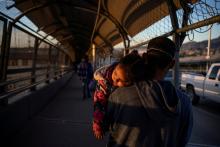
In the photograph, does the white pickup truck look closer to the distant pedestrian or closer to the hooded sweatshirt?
the distant pedestrian

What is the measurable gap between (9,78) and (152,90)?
465 centimetres

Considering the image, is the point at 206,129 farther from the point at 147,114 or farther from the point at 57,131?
the point at 147,114

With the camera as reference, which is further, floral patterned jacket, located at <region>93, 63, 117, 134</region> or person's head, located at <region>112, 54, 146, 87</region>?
floral patterned jacket, located at <region>93, 63, 117, 134</region>

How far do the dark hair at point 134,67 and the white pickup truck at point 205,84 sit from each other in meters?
10.1

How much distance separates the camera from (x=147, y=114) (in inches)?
78.3

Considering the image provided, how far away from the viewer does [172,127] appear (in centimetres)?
205

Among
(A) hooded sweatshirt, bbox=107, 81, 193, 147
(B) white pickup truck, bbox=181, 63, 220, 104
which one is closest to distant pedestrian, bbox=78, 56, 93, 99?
(B) white pickup truck, bbox=181, 63, 220, 104

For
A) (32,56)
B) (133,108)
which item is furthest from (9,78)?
(133,108)

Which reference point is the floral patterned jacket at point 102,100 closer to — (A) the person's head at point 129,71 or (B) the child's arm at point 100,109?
(B) the child's arm at point 100,109

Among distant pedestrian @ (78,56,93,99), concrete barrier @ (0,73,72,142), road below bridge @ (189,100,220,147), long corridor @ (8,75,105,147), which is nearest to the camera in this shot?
concrete barrier @ (0,73,72,142)

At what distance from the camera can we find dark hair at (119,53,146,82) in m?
2.03

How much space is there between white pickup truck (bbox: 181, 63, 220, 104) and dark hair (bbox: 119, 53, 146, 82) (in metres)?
10.1

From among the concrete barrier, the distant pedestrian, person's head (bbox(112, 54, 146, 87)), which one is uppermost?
person's head (bbox(112, 54, 146, 87))

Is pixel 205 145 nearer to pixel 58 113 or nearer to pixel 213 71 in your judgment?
pixel 58 113
